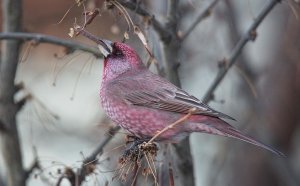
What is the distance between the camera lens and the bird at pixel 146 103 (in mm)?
4727

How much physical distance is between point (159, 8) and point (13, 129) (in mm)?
1601

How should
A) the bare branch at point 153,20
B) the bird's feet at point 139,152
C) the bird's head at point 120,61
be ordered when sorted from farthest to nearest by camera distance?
1. the bird's head at point 120,61
2. the bare branch at point 153,20
3. the bird's feet at point 139,152

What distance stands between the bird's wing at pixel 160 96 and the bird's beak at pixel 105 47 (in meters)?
0.36

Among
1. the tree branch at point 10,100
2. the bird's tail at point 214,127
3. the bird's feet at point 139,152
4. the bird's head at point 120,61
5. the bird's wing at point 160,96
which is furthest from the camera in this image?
the tree branch at point 10,100

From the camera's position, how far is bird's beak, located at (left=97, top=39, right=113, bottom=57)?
4693 mm

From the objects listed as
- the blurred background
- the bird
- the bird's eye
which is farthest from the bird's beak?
the blurred background

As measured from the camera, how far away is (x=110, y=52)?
488 cm

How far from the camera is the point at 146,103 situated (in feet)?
16.4

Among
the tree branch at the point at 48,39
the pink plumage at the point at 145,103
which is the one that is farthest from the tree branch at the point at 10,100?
the pink plumage at the point at 145,103

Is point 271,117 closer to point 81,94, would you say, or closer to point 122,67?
point 81,94

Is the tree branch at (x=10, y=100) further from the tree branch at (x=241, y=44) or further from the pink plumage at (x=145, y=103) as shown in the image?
the tree branch at (x=241, y=44)

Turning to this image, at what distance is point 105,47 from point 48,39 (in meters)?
0.36

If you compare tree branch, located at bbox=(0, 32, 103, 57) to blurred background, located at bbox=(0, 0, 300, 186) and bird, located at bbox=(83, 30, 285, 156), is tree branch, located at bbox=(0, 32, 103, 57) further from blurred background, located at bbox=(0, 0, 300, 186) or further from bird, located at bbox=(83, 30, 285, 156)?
blurred background, located at bbox=(0, 0, 300, 186)

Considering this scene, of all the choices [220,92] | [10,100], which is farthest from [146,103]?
[220,92]
